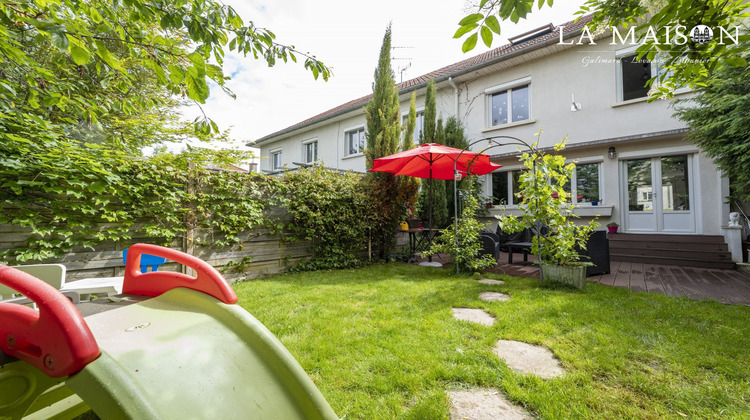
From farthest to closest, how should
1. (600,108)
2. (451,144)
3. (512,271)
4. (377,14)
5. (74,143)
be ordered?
(451,144)
(600,108)
(512,271)
(74,143)
(377,14)

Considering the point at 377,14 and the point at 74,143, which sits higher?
the point at 377,14

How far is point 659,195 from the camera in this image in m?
7.64

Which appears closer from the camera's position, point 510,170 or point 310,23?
point 310,23

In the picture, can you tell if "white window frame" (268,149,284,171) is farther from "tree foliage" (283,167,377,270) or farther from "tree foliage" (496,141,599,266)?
"tree foliage" (496,141,599,266)

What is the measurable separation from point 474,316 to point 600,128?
7.88m

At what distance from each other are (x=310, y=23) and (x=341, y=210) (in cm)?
329

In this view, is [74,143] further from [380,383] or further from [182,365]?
[380,383]

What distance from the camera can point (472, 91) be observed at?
1024cm

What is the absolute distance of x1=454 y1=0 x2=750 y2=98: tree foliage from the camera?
1.35m

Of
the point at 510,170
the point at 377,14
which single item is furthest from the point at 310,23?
the point at 510,170

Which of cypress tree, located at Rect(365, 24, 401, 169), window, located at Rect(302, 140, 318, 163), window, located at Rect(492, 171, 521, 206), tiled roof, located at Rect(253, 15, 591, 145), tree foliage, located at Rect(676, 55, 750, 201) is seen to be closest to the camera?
tree foliage, located at Rect(676, 55, 750, 201)

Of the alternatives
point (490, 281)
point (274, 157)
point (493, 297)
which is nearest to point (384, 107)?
point (490, 281)

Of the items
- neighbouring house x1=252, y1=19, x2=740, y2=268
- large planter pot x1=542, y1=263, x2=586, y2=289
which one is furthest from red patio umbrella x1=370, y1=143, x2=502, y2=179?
large planter pot x1=542, y1=263, x2=586, y2=289

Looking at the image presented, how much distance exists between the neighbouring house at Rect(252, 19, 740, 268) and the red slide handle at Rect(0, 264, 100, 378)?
19.0ft
